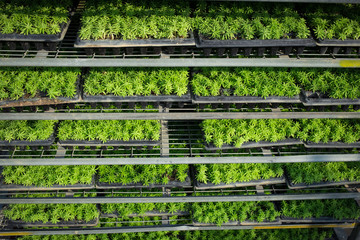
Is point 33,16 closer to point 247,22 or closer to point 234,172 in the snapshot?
point 247,22

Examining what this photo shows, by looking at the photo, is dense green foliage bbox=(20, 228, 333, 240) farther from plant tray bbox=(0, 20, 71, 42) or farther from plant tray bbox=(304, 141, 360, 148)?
plant tray bbox=(0, 20, 71, 42)

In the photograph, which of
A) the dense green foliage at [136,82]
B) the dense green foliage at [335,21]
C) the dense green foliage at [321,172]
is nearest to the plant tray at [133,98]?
the dense green foliage at [136,82]

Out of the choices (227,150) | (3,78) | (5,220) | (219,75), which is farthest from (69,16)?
(5,220)

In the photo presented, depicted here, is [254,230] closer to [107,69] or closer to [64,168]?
[64,168]

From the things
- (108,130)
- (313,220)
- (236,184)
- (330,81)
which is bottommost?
(313,220)

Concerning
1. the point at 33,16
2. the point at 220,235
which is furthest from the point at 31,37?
the point at 220,235

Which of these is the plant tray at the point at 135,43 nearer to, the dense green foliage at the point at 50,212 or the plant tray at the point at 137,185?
the plant tray at the point at 137,185
